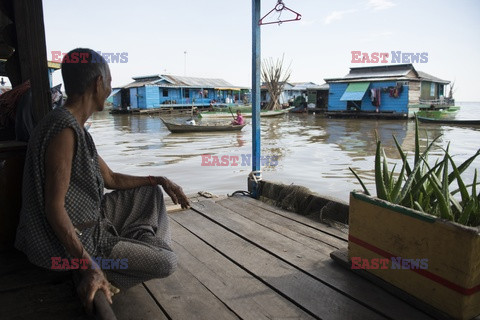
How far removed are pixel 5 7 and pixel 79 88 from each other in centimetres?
121

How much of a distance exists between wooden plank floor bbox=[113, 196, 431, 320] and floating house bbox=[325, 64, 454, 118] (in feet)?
74.9

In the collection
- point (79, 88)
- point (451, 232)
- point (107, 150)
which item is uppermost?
point (79, 88)

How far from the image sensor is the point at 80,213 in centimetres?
164

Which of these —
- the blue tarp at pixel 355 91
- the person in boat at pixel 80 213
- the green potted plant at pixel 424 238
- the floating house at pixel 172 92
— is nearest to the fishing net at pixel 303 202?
the green potted plant at pixel 424 238

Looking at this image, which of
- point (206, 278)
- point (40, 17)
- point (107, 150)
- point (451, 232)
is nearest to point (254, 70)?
point (40, 17)

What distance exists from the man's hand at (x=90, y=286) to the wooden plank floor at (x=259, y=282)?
48 centimetres

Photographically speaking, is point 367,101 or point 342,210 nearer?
point 342,210

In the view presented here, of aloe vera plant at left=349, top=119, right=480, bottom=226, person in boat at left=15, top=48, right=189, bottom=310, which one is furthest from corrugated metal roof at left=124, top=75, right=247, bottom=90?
aloe vera plant at left=349, top=119, right=480, bottom=226

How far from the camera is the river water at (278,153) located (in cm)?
818

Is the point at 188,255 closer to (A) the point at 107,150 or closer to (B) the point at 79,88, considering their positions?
(B) the point at 79,88

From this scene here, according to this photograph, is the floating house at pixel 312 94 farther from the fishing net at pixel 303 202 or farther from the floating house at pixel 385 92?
the fishing net at pixel 303 202

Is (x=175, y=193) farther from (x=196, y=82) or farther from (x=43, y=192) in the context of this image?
(x=196, y=82)

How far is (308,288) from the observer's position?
203 centimetres

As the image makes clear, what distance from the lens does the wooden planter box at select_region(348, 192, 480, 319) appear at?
5.20 ft
